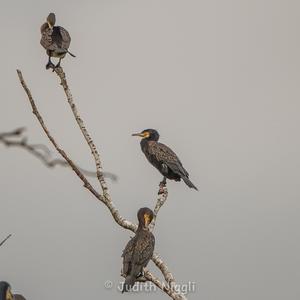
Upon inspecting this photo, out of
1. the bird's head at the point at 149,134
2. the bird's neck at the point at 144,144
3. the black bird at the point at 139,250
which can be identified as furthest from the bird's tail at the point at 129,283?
the bird's head at the point at 149,134

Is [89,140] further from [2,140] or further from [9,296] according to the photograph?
[2,140]

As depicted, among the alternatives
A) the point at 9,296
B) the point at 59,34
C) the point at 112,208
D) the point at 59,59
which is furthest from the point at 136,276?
the point at 59,34

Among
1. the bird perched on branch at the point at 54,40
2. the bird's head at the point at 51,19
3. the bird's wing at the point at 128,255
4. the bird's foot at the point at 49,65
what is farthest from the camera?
the bird's head at the point at 51,19

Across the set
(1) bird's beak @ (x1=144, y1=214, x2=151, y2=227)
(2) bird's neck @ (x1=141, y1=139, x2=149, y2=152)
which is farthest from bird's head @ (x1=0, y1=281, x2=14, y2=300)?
(2) bird's neck @ (x1=141, y1=139, x2=149, y2=152)

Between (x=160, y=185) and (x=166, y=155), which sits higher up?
(x=166, y=155)

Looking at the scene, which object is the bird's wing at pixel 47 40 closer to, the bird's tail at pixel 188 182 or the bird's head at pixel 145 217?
the bird's tail at pixel 188 182

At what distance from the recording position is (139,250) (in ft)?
34.7

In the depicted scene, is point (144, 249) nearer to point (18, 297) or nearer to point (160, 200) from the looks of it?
point (160, 200)

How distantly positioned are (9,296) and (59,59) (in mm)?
9022

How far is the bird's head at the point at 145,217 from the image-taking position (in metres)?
10.5

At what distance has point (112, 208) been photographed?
8445 mm

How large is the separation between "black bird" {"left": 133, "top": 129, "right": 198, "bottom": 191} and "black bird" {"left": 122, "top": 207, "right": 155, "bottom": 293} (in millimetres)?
3744

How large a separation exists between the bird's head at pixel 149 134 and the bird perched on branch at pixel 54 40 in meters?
2.37

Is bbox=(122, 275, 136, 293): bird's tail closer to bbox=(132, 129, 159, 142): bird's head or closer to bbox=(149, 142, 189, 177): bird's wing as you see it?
bbox=(149, 142, 189, 177): bird's wing
